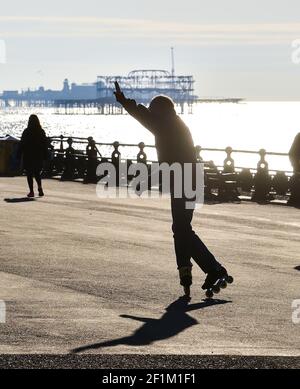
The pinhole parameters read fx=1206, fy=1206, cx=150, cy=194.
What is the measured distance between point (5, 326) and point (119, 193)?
18.1 meters

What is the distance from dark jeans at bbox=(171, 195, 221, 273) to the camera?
11789 millimetres

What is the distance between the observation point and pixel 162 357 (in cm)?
866

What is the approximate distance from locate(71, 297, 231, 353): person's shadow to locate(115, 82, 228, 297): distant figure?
33cm

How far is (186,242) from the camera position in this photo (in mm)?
11828

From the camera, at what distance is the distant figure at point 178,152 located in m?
11.6

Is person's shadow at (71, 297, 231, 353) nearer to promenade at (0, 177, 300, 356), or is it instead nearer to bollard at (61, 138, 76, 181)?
promenade at (0, 177, 300, 356)

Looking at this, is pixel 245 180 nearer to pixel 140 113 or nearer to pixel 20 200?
pixel 20 200

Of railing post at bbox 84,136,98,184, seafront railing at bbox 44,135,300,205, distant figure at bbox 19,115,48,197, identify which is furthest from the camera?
railing post at bbox 84,136,98,184

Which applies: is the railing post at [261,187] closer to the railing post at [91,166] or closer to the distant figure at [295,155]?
the railing post at [91,166]

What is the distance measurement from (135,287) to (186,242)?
35.6 inches

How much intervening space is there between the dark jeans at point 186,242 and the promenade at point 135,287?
1.17ft

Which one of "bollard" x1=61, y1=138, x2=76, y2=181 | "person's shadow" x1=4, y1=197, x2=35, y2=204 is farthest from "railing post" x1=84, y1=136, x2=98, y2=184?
"person's shadow" x1=4, y1=197, x2=35, y2=204

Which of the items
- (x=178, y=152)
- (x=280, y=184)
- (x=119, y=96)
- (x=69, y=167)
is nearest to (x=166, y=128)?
(x=178, y=152)
